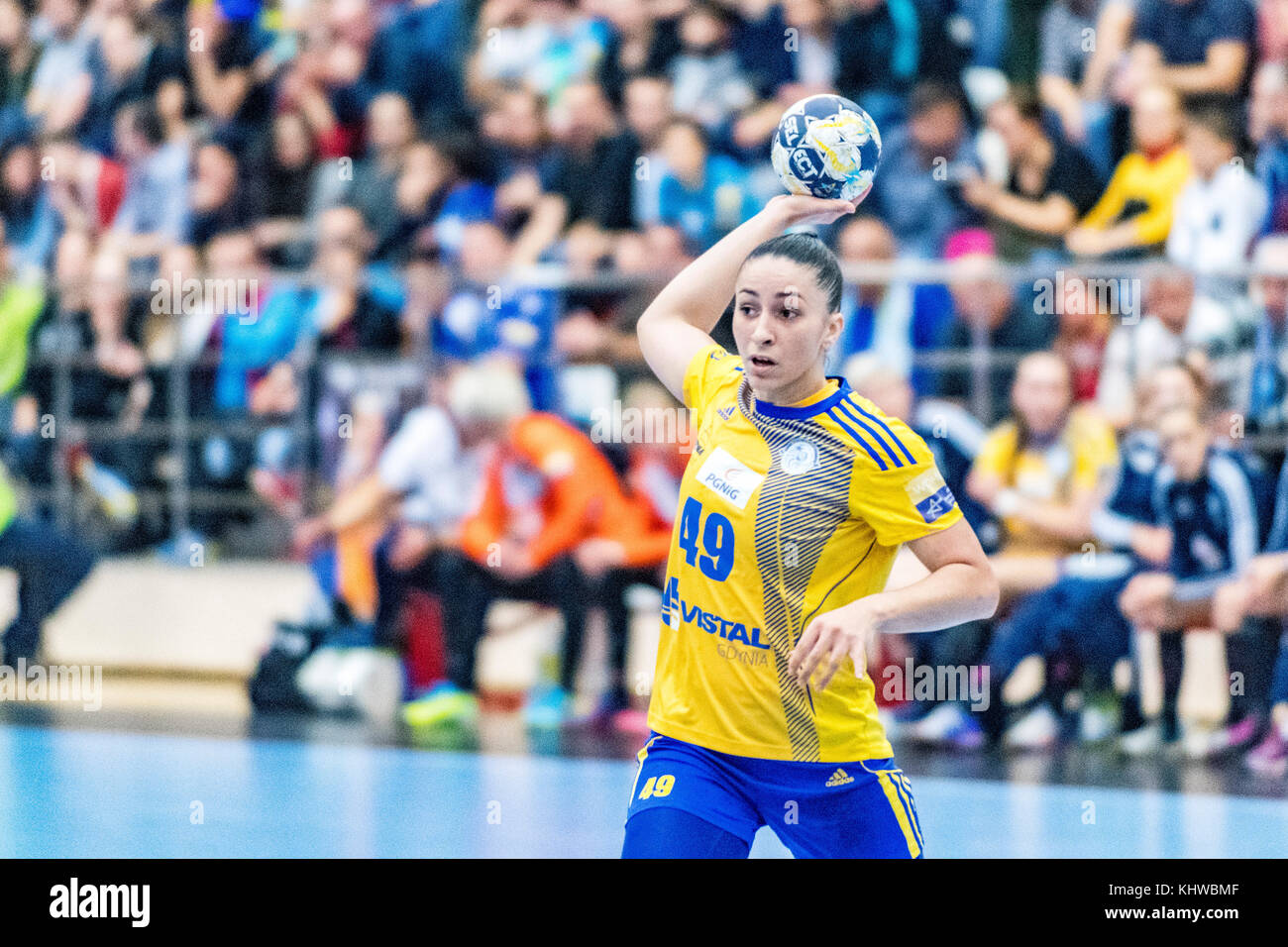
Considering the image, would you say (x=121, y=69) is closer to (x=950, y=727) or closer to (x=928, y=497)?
(x=950, y=727)

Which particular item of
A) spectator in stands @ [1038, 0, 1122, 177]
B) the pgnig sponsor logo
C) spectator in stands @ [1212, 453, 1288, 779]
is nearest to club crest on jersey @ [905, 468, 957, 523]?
the pgnig sponsor logo

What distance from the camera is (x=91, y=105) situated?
12.9 metres

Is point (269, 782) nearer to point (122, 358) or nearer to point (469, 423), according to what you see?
point (469, 423)

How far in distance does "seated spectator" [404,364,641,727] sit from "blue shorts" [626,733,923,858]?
4.93 metres

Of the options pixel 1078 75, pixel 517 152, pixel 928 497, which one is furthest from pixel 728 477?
pixel 517 152

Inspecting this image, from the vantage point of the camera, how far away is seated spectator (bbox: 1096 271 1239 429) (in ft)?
27.8

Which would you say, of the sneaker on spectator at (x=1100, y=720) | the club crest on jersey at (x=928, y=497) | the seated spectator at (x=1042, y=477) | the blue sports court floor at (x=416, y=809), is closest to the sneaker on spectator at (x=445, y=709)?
the blue sports court floor at (x=416, y=809)

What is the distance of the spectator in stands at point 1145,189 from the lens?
30.0 ft

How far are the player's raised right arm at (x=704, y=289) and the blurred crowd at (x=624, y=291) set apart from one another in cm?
404

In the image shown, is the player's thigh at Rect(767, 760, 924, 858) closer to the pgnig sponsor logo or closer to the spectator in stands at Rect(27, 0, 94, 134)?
the pgnig sponsor logo

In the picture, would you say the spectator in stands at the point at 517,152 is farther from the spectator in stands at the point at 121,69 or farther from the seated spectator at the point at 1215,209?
the seated spectator at the point at 1215,209

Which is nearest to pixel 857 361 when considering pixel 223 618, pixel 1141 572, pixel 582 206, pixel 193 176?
pixel 1141 572
